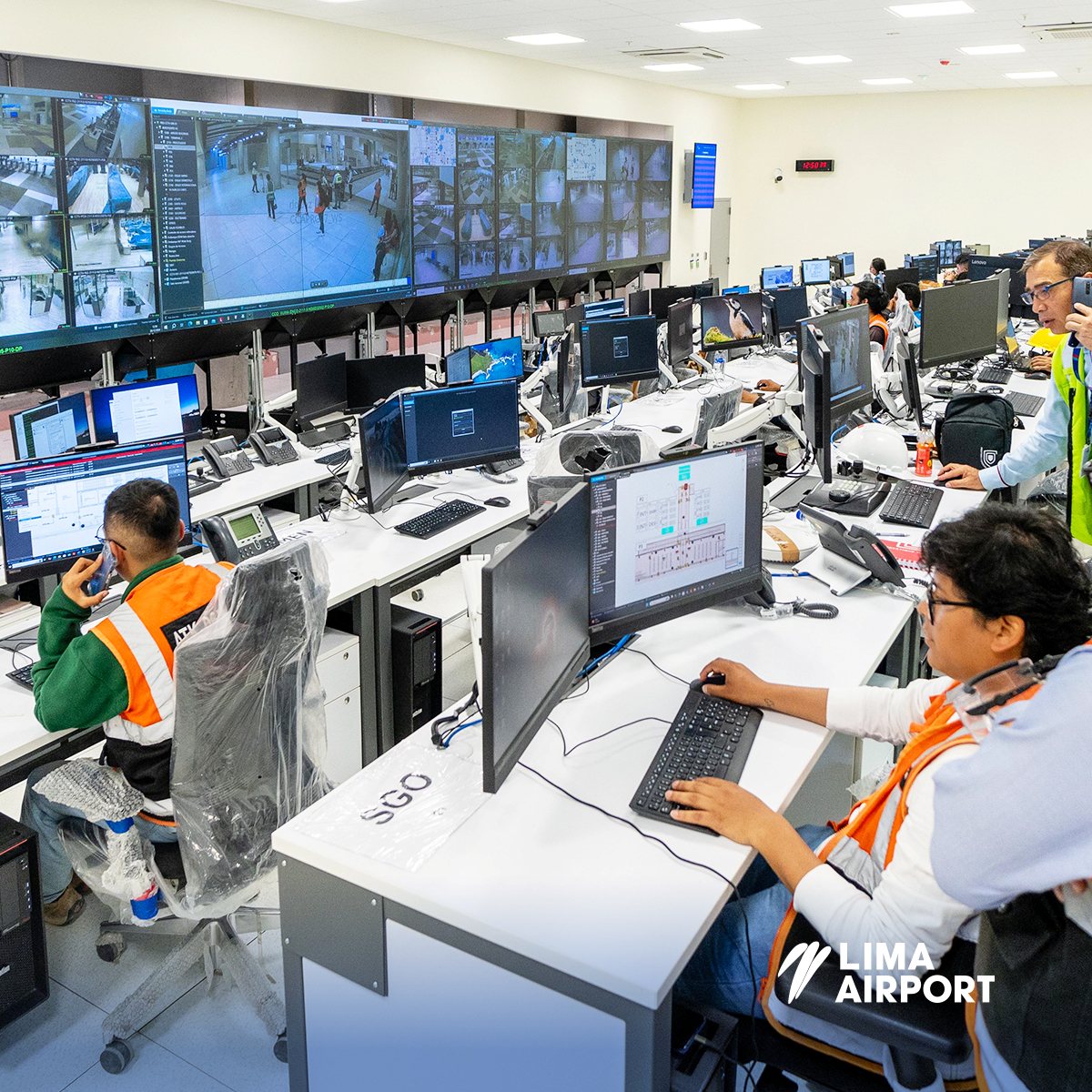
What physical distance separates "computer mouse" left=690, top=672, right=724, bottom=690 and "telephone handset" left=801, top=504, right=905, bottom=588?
777 millimetres

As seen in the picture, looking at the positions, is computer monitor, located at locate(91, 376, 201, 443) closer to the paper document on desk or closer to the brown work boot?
the brown work boot

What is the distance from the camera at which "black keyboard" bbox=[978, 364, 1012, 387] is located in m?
6.02

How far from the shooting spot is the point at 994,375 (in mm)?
6141

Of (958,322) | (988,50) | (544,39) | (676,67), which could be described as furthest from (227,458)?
(988,50)

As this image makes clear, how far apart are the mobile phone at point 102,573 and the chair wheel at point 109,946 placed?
81cm

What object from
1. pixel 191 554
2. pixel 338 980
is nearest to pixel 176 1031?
pixel 338 980

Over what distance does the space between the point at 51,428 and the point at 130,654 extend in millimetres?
1909

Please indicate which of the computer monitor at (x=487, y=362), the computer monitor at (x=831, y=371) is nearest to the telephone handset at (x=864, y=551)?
the computer monitor at (x=831, y=371)

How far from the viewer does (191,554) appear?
3289mm

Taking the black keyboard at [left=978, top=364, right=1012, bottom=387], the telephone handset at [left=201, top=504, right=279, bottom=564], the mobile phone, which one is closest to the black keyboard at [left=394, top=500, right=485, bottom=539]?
the telephone handset at [left=201, top=504, right=279, bottom=564]

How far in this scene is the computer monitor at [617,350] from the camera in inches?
217

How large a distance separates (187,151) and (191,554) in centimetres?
382

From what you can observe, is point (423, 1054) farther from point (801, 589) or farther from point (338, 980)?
point (801, 589)

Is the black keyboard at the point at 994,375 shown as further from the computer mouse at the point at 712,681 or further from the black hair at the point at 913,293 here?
the computer mouse at the point at 712,681
